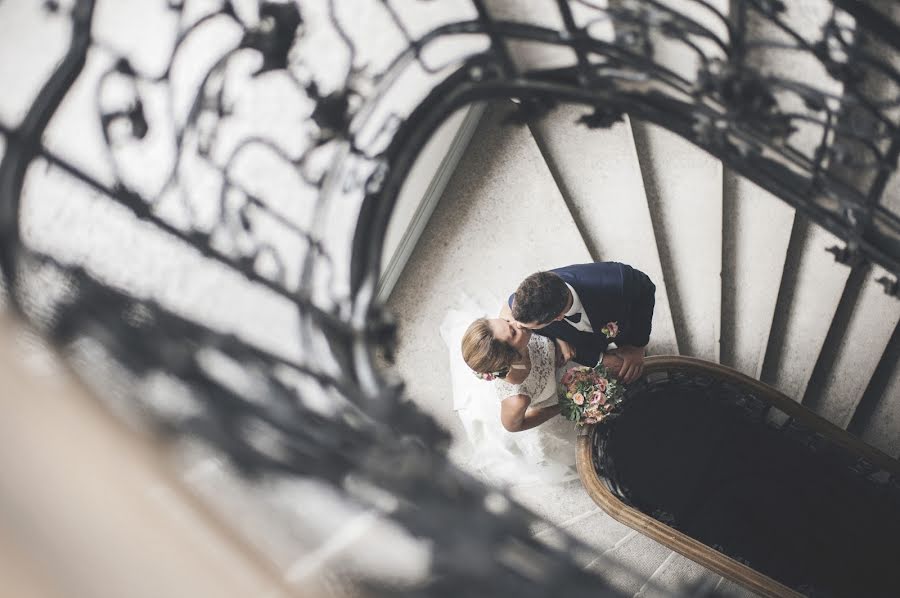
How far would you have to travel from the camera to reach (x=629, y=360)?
419 centimetres

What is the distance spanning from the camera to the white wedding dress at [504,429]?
399cm

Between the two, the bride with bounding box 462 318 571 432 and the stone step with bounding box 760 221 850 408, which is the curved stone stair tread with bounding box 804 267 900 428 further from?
the bride with bounding box 462 318 571 432

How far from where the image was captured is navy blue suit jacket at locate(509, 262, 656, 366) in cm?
388

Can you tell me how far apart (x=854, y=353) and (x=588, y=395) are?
217cm

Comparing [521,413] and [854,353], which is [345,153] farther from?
[854,353]

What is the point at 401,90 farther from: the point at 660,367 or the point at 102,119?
the point at 660,367

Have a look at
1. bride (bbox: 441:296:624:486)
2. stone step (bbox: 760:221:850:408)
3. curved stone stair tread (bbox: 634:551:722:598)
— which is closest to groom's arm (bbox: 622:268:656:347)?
bride (bbox: 441:296:624:486)

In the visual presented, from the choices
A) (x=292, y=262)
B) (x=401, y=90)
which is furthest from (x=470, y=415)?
(x=401, y=90)

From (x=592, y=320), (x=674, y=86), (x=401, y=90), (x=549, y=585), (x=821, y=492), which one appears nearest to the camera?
(x=549, y=585)

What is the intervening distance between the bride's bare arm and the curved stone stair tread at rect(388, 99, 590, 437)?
2.40 feet

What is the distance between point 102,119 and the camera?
6.95 ft

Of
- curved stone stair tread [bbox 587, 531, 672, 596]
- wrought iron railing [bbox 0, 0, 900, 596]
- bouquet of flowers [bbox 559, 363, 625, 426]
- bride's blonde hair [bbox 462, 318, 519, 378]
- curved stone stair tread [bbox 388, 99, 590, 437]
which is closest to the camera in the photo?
wrought iron railing [bbox 0, 0, 900, 596]

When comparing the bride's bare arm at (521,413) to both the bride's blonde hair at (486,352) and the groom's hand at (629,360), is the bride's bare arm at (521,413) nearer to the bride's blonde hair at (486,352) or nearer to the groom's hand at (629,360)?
the bride's blonde hair at (486,352)

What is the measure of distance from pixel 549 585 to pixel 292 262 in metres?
2.29
